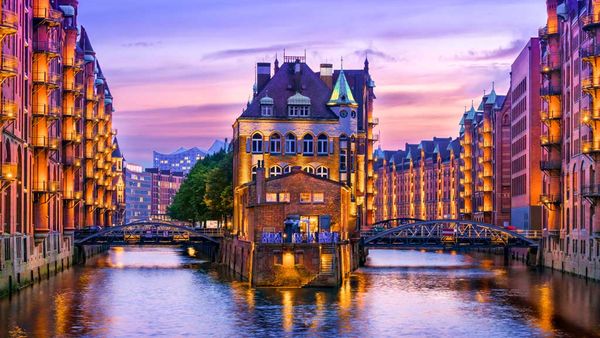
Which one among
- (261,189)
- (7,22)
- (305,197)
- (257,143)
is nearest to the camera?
(7,22)

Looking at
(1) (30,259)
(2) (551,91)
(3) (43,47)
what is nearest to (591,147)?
(2) (551,91)

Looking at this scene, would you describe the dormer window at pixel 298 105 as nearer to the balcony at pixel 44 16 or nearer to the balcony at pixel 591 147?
the balcony at pixel 44 16

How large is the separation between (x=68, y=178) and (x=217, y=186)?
29930mm

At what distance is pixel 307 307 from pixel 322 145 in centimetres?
5396

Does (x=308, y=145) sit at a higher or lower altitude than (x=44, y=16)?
lower

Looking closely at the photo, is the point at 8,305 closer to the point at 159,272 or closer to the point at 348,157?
the point at 159,272

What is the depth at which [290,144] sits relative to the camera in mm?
124938

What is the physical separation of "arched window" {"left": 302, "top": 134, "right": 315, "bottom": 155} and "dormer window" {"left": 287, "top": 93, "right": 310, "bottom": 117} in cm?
253

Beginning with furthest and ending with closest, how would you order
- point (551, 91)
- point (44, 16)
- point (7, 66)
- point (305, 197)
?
point (551, 91) < point (305, 197) < point (44, 16) < point (7, 66)

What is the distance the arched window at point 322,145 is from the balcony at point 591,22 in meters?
39.3

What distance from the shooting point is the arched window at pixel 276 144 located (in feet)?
410

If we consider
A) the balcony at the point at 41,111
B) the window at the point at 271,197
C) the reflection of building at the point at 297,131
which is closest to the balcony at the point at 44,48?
the balcony at the point at 41,111

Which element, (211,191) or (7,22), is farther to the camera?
(211,191)

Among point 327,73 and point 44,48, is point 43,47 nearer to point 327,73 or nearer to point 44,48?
point 44,48
